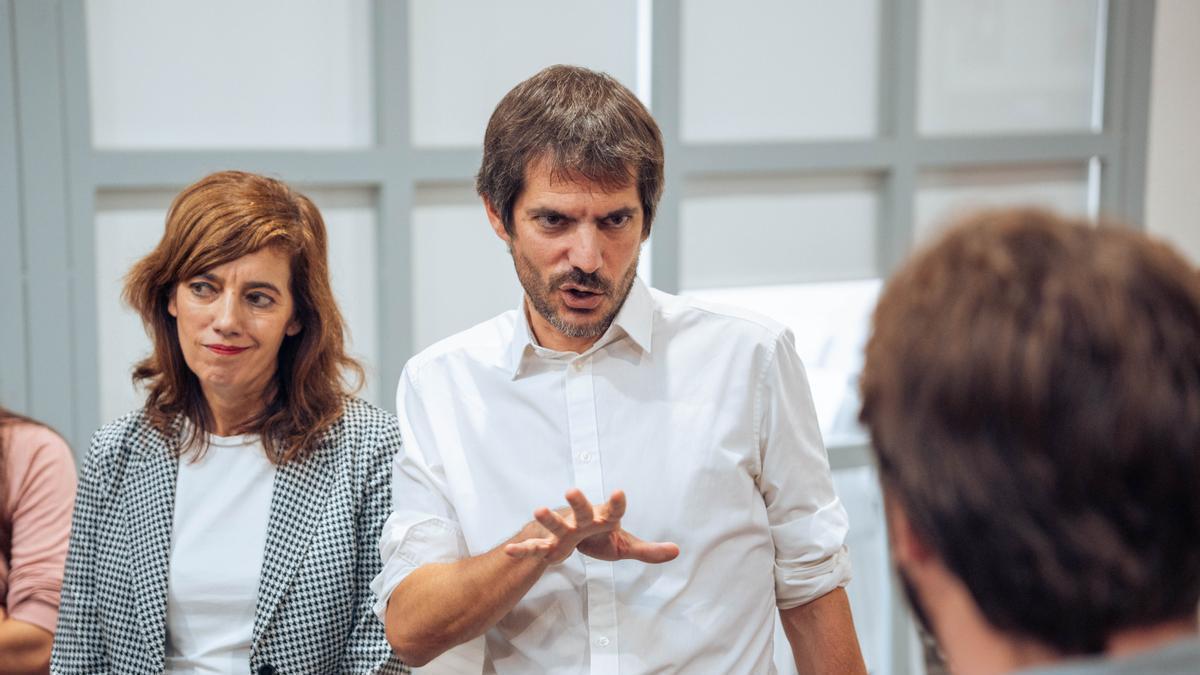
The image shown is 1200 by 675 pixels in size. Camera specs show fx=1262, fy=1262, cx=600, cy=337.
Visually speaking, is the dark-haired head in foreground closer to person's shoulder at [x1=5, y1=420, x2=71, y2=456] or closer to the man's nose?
the man's nose

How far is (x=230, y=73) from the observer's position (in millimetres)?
2361

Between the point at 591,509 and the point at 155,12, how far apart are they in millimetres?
1478

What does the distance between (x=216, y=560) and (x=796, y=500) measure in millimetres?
800

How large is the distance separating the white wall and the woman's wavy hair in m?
2.27

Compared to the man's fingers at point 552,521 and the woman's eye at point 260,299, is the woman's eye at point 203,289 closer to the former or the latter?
the woman's eye at point 260,299

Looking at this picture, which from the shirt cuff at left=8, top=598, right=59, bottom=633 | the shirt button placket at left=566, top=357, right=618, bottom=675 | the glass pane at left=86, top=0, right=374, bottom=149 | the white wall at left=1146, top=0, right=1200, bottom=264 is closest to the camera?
the shirt button placket at left=566, top=357, right=618, bottom=675

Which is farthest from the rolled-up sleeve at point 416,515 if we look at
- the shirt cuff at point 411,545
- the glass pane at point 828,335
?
the glass pane at point 828,335

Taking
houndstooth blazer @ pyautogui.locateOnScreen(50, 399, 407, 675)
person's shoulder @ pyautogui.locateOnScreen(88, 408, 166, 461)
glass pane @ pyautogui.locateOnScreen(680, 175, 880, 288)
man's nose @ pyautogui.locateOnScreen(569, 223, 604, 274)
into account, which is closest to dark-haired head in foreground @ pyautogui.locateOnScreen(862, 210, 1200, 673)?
man's nose @ pyautogui.locateOnScreen(569, 223, 604, 274)

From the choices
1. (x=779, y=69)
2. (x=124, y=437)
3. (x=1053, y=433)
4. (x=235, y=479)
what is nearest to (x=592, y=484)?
(x=235, y=479)

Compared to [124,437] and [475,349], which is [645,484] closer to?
[475,349]

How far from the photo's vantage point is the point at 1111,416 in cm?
70

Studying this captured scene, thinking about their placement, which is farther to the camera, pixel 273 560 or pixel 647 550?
pixel 273 560

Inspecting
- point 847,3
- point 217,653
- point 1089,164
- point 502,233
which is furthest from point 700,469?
point 1089,164

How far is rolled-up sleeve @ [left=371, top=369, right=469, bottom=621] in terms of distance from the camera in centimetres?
157
